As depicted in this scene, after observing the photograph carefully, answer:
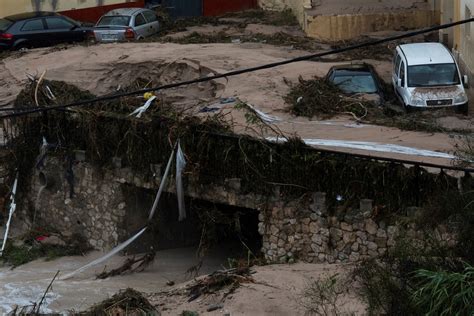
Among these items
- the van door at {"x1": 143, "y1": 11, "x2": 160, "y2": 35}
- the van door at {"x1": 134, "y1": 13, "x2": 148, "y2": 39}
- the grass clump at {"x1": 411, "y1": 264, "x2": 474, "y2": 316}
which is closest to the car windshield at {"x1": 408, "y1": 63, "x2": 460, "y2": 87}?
the grass clump at {"x1": 411, "y1": 264, "x2": 474, "y2": 316}

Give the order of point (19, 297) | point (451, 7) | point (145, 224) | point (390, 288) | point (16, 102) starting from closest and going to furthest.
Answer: point (390, 288) → point (19, 297) → point (145, 224) → point (16, 102) → point (451, 7)

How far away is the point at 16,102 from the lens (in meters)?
21.5

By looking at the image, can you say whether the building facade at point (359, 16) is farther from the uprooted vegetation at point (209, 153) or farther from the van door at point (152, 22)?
the uprooted vegetation at point (209, 153)

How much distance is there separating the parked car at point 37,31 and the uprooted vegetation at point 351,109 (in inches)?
412

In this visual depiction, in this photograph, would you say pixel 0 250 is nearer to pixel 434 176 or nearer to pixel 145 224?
pixel 145 224

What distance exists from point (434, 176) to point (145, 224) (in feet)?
22.2

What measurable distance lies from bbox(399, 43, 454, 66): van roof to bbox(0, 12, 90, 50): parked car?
449 inches

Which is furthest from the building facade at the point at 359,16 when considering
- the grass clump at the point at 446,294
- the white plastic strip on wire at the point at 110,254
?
the grass clump at the point at 446,294

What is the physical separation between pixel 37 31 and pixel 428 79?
13.0m

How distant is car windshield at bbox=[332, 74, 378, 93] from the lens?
2081cm

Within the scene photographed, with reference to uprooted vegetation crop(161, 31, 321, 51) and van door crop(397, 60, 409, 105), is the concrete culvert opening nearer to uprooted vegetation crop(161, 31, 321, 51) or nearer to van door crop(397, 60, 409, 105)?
van door crop(397, 60, 409, 105)

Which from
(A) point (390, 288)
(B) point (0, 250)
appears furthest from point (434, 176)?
(B) point (0, 250)

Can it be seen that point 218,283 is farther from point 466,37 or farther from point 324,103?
point 466,37

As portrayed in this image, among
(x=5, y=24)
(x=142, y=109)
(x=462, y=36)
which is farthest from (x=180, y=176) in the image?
(x=5, y=24)
